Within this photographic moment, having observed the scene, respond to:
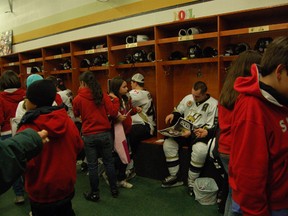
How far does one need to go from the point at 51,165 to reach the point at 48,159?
44 millimetres

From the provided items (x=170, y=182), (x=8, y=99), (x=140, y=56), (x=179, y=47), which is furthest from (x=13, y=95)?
(x=179, y=47)

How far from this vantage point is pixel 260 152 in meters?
1.09

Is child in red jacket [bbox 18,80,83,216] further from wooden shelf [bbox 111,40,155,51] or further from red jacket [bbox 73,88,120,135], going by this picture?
wooden shelf [bbox 111,40,155,51]

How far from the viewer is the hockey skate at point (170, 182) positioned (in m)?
3.33

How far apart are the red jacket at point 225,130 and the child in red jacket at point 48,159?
1.02m

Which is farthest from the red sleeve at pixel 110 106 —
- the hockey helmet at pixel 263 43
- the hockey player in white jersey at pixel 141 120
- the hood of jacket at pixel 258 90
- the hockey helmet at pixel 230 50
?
the hood of jacket at pixel 258 90

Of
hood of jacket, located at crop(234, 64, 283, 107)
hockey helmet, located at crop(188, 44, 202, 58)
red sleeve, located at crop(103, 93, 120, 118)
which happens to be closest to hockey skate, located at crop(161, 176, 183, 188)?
red sleeve, located at crop(103, 93, 120, 118)

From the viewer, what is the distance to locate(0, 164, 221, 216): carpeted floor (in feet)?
9.14

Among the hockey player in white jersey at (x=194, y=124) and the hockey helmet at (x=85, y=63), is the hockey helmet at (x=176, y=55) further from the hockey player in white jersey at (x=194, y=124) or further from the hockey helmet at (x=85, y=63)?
the hockey helmet at (x=85, y=63)

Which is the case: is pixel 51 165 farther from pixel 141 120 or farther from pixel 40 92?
pixel 141 120

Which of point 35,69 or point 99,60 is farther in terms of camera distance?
point 35,69

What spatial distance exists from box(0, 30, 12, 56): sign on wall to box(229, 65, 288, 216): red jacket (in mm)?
7617

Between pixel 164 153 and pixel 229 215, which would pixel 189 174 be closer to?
pixel 164 153

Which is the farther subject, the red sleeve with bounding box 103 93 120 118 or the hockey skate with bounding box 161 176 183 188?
the hockey skate with bounding box 161 176 183 188
